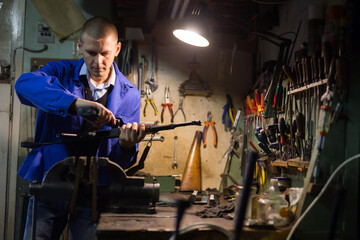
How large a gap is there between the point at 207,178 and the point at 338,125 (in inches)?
80.7

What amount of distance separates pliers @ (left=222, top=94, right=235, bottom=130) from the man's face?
4.91ft

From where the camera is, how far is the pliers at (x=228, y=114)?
3.38 m

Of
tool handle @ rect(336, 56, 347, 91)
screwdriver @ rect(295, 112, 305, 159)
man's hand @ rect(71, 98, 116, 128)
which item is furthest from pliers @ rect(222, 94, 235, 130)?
tool handle @ rect(336, 56, 347, 91)

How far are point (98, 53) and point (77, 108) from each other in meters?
0.54

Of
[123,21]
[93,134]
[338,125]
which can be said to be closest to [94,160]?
[93,134]

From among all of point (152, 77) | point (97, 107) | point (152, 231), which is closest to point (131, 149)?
point (97, 107)

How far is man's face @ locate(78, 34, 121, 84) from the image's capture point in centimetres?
214

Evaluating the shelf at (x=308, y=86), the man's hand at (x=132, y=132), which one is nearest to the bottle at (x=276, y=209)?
the shelf at (x=308, y=86)

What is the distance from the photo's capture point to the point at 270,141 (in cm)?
230

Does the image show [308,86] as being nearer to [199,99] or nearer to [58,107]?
[58,107]

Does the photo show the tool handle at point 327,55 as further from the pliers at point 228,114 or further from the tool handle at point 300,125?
the pliers at point 228,114

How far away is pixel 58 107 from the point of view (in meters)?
1.75

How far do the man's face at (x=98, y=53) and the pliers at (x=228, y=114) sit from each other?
150cm

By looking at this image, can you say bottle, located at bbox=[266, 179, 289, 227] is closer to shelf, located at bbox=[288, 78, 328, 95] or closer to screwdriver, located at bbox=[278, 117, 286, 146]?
screwdriver, located at bbox=[278, 117, 286, 146]
